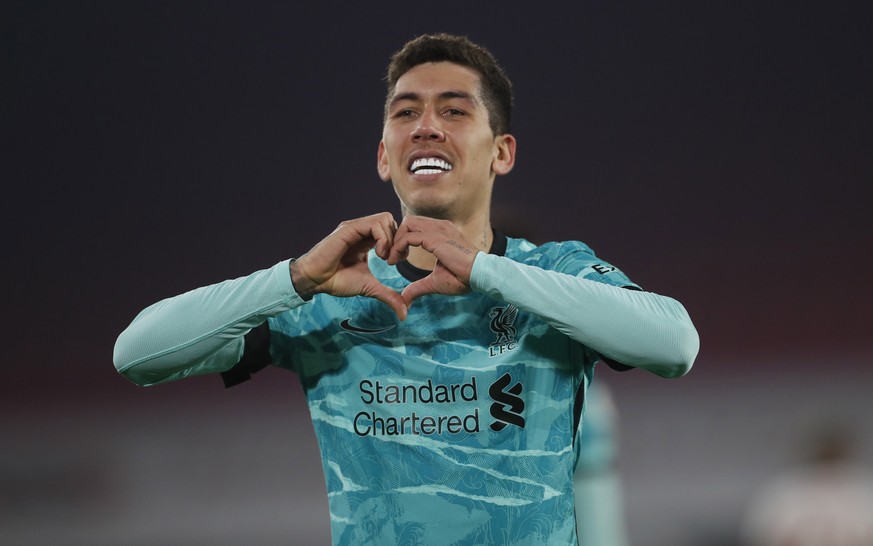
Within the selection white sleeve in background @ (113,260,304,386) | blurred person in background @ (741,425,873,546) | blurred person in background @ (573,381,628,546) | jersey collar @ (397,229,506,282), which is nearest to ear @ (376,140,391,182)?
jersey collar @ (397,229,506,282)

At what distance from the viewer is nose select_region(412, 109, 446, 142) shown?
166 centimetres

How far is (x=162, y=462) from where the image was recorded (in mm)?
4656

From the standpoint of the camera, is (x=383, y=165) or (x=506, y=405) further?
(x=383, y=165)

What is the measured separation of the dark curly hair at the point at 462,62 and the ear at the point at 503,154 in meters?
0.02

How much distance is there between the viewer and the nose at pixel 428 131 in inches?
65.5

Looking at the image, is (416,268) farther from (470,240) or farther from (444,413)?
(444,413)

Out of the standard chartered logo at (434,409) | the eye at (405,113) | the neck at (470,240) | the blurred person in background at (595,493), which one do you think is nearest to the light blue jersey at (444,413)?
the standard chartered logo at (434,409)

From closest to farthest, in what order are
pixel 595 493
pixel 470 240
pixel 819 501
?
pixel 470 240
pixel 595 493
pixel 819 501

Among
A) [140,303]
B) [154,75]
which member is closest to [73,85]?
[154,75]

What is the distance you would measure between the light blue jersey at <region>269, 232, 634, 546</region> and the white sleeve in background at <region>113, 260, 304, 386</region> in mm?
172

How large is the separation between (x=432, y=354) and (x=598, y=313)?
32 centimetres

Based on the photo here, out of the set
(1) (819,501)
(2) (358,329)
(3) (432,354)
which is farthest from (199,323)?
(1) (819,501)

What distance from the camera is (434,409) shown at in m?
1.50

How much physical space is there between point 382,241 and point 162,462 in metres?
3.63
